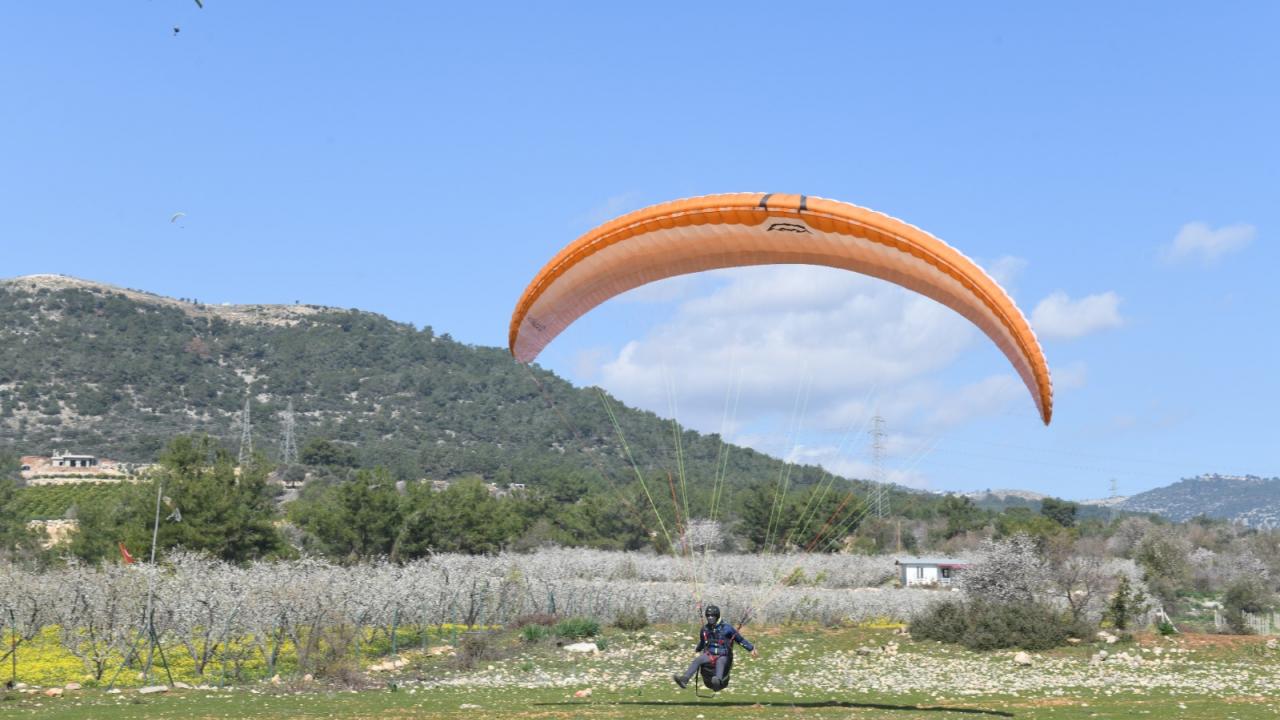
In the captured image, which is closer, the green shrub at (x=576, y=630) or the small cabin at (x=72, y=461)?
the green shrub at (x=576, y=630)

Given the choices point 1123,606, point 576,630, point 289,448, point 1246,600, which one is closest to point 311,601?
point 576,630

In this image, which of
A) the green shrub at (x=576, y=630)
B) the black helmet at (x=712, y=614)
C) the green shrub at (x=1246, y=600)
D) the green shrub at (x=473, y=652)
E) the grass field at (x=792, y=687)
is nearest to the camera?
the black helmet at (x=712, y=614)

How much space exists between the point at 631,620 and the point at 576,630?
127 inches

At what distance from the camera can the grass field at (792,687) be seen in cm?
1928

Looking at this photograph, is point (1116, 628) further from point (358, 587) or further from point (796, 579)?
point (358, 587)

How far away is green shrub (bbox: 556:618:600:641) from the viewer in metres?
33.6

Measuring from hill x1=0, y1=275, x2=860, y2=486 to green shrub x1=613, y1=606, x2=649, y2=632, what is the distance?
6321 centimetres

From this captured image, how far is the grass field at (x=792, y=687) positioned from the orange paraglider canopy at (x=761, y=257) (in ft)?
18.6

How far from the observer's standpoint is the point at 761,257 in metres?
18.2

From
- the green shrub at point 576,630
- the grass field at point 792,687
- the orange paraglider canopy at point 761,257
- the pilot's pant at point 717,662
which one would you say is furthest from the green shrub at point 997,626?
the pilot's pant at point 717,662

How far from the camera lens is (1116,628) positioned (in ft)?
119

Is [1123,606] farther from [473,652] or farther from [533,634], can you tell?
[473,652]

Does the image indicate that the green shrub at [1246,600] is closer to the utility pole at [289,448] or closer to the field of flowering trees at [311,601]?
the field of flowering trees at [311,601]

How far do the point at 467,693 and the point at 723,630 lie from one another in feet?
26.7
